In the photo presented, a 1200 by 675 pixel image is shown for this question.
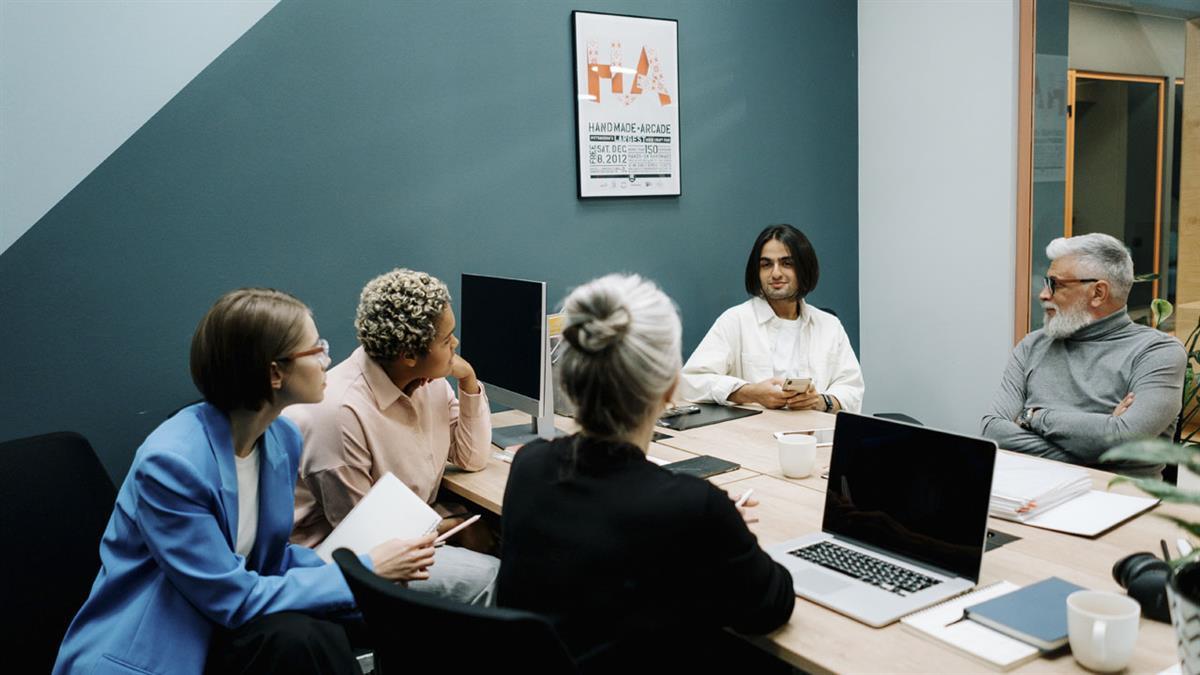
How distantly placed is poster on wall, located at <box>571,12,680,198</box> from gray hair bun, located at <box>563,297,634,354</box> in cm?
216

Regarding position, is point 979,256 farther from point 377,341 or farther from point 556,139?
point 377,341

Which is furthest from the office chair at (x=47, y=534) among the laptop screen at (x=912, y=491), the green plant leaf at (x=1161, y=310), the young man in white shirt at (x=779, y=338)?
the green plant leaf at (x=1161, y=310)

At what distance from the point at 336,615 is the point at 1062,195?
10.8 ft

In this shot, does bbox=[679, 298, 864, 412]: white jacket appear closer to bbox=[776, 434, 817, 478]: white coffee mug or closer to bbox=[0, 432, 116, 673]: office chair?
bbox=[776, 434, 817, 478]: white coffee mug

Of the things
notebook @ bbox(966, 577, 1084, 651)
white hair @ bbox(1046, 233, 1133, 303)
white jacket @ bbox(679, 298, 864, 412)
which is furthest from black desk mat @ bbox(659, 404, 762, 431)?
notebook @ bbox(966, 577, 1084, 651)

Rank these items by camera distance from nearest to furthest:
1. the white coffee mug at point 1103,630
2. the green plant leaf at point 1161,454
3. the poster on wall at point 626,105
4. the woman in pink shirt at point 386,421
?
the green plant leaf at point 1161,454 < the white coffee mug at point 1103,630 < the woman in pink shirt at point 386,421 < the poster on wall at point 626,105

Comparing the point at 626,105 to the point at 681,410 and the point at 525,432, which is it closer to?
the point at 681,410

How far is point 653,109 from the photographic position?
12.0 feet

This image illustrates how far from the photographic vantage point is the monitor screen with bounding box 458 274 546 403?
2580 mm

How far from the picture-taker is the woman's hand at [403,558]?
6.15 ft

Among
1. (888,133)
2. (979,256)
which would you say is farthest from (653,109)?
(979,256)

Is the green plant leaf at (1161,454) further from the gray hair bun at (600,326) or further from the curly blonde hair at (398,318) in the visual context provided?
the curly blonde hair at (398,318)

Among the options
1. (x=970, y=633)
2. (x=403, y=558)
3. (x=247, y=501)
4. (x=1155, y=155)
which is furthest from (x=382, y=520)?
(x=1155, y=155)

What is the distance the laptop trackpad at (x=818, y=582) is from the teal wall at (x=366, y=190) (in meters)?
1.95
